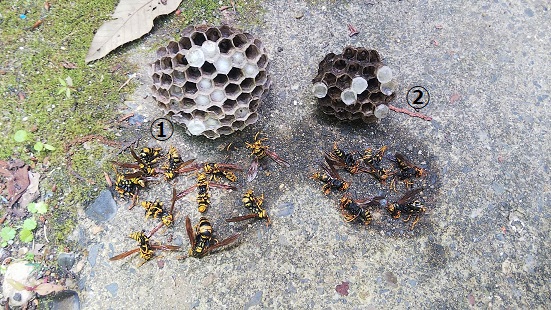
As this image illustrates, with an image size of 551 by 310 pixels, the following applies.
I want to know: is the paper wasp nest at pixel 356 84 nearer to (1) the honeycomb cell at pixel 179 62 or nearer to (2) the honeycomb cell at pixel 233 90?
(2) the honeycomb cell at pixel 233 90

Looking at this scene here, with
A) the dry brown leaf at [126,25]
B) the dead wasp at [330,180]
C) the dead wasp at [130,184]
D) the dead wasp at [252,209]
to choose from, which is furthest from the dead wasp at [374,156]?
the dry brown leaf at [126,25]

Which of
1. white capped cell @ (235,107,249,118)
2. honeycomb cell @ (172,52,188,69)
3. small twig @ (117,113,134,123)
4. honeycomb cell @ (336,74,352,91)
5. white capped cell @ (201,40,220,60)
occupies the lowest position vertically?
small twig @ (117,113,134,123)

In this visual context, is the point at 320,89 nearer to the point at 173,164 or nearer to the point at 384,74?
the point at 384,74

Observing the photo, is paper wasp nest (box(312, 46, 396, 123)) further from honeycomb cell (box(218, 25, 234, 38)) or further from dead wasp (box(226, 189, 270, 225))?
dead wasp (box(226, 189, 270, 225))

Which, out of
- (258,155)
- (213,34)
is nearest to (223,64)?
(213,34)

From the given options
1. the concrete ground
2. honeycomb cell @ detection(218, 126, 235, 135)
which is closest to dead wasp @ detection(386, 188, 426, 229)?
the concrete ground

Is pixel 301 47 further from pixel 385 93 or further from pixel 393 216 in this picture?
pixel 393 216
